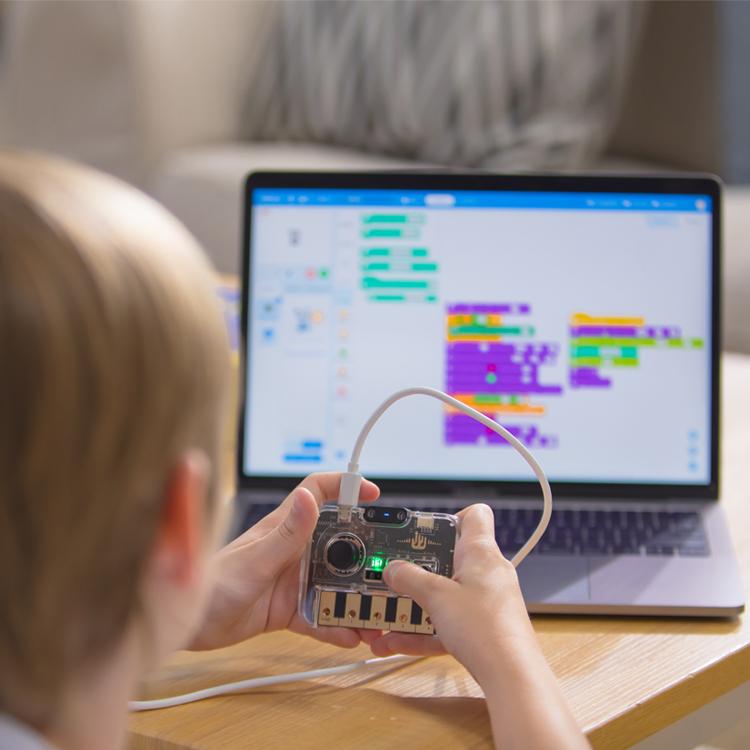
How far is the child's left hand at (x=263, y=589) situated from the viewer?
740mm

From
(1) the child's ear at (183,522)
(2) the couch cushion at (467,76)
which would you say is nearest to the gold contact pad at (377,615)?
(1) the child's ear at (183,522)

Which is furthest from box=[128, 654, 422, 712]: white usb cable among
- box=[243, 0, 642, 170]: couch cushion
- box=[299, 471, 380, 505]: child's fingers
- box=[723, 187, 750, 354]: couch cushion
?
box=[243, 0, 642, 170]: couch cushion

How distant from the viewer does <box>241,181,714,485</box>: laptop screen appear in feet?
3.15

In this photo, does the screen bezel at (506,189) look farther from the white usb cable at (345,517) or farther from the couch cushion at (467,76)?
the couch cushion at (467,76)

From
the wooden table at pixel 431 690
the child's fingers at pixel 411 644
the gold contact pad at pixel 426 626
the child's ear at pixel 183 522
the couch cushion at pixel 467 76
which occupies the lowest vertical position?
the wooden table at pixel 431 690

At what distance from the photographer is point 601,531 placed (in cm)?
89

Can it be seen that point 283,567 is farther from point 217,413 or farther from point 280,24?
point 280,24

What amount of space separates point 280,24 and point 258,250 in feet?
5.69

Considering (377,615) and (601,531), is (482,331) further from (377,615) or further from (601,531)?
(377,615)

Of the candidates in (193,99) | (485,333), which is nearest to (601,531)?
(485,333)

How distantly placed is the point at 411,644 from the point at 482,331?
319 millimetres

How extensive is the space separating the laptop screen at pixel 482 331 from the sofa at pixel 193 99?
1.26m

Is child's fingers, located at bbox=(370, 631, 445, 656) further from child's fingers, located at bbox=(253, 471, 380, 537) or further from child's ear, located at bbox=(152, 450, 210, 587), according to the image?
child's ear, located at bbox=(152, 450, 210, 587)

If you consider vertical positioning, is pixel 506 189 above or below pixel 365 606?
above
